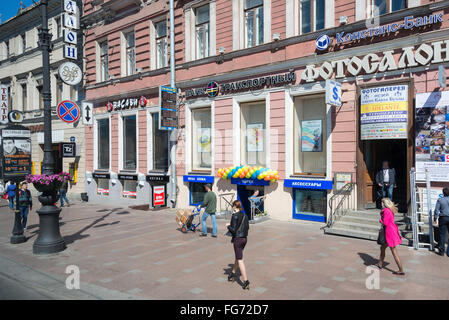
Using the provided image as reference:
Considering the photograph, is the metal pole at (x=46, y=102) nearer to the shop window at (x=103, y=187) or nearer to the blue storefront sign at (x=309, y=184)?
the blue storefront sign at (x=309, y=184)

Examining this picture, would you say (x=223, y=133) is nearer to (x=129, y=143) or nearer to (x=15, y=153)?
(x=129, y=143)

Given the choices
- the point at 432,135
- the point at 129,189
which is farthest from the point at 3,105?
the point at 432,135

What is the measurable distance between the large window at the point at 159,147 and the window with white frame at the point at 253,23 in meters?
6.52

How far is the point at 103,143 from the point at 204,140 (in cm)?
836

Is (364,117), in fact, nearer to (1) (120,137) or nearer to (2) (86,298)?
(2) (86,298)

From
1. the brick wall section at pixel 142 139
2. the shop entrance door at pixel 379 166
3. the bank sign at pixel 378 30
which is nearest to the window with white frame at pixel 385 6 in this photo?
the bank sign at pixel 378 30

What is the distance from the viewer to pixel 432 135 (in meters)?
10.5

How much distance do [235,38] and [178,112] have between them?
4.56 meters

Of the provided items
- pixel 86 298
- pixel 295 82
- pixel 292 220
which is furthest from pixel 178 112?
pixel 86 298

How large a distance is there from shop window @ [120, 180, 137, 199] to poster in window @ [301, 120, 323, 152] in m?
10.6

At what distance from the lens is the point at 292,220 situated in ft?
45.2

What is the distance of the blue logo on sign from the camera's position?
1258 centimetres

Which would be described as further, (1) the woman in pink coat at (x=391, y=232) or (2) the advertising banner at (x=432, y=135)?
(2) the advertising banner at (x=432, y=135)

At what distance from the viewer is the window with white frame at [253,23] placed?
49.3 ft
